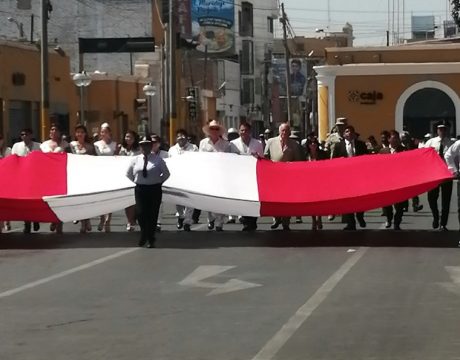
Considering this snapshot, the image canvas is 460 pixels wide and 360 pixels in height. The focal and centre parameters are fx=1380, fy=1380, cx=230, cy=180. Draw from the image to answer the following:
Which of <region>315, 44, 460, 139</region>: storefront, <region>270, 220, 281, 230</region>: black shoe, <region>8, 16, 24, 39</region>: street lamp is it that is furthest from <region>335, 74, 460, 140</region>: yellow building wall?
<region>270, 220, 281, 230</region>: black shoe

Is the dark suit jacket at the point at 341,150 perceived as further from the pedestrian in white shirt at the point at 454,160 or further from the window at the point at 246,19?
the window at the point at 246,19

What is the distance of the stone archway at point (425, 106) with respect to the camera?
5578 centimetres

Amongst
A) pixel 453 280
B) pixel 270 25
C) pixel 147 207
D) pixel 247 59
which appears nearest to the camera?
pixel 453 280

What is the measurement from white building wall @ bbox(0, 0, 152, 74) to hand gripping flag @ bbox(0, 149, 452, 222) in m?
54.8

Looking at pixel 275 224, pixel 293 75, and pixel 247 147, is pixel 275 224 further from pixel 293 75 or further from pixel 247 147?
pixel 293 75

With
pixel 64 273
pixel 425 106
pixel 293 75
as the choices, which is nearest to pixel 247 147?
pixel 64 273

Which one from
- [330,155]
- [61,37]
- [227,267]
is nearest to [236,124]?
[61,37]

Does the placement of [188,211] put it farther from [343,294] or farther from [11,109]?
[11,109]

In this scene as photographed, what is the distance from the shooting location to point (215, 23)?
105 m

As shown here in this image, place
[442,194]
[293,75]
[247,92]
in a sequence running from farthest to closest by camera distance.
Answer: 1. [293,75]
2. [247,92]
3. [442,194]

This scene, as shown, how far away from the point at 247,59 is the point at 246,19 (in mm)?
4324

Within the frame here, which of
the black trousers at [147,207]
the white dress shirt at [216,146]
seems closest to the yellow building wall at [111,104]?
the white dress shirt at [216,146]

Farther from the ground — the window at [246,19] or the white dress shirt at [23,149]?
the window at [246,19]

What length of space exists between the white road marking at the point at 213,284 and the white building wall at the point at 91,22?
60.2 metres
